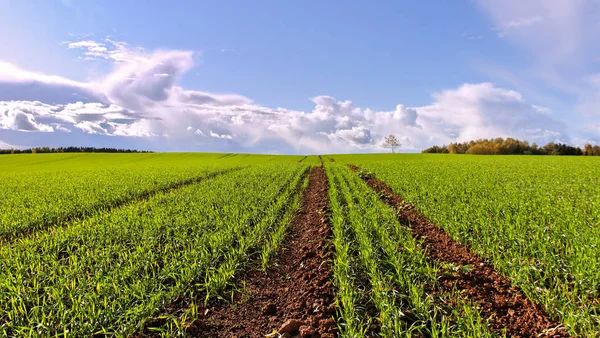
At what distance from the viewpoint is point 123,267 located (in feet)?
23.6

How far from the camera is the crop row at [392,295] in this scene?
4828mm

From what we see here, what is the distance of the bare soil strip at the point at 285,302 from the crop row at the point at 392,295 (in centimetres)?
34

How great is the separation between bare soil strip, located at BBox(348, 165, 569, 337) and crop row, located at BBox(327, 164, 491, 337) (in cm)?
30

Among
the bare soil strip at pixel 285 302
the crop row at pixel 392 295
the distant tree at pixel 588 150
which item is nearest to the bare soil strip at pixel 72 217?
the bare soil strip at pixel 285 302

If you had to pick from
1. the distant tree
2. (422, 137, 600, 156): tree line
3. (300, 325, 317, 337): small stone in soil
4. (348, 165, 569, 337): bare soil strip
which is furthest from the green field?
the distant tree

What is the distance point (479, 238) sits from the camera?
28.1 ft

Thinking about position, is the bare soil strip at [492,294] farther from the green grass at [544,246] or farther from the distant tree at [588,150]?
the distant tree at [588,150]

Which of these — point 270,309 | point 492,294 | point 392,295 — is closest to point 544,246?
point 492,294

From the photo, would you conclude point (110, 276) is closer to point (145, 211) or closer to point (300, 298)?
point (300, 298)

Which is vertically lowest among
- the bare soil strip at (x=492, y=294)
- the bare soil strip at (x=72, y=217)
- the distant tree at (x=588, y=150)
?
the bare soil strip at (x=72, y=217)

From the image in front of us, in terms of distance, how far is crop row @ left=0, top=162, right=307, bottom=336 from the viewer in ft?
17.4

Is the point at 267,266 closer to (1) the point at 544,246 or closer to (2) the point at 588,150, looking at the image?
(1) the point at 544,246

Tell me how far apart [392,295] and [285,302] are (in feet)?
6.63

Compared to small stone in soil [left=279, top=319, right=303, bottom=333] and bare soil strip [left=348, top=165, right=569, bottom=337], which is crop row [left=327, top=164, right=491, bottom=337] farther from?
small stone in soil [left=279, top=319, right=303, bottom=333]
